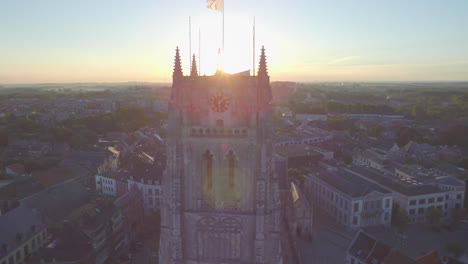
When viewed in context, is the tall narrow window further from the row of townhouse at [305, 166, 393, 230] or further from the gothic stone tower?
the row of townhouse at [305, 166, 393, 230]

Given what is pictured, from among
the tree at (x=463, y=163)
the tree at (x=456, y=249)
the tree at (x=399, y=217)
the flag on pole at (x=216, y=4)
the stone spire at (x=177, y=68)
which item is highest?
the flag on pole at (x=216, y=4)

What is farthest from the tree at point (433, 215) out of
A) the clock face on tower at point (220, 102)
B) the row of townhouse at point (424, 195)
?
the clock face on tower at point (220, 102)

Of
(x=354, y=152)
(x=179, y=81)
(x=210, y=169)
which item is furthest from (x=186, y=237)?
(x=354, y=152)

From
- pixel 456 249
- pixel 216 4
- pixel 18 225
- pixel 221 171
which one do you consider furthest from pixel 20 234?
pixel 456 249

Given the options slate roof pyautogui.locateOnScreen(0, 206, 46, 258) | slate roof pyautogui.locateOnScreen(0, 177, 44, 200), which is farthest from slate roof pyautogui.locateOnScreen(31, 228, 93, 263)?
slate roof pyautogui.locateOnScreen(0, 177, 44, 200)

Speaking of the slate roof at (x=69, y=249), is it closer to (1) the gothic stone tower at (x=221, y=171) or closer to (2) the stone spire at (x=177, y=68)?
(1) the gothic stone tower at (x=221, y=171)

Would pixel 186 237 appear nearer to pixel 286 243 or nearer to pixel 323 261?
pixel 286 243

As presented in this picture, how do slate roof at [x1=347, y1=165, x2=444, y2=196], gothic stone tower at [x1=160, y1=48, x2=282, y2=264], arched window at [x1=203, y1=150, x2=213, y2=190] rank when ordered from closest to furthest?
gothic stone tower at [x1=160, y1=48, x2=282, y2=264] < arched window at [x1=203, y1=150, x2=213, y2=190] < slate roof at [x1=347, y1=165, x2=444, y2=196]
